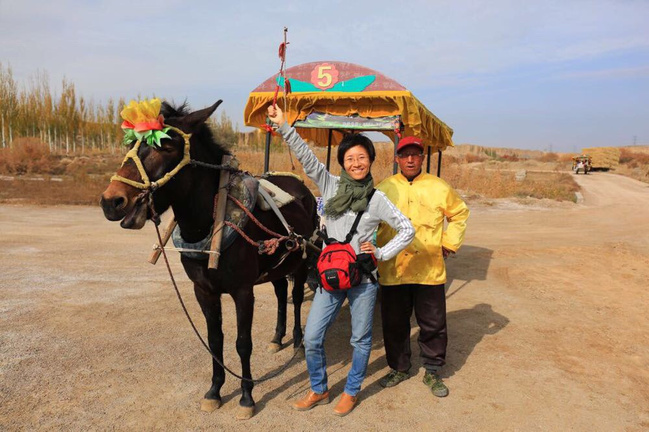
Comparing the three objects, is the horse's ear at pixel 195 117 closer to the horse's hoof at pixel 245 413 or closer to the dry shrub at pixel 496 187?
the horse's hoof at pixel 245 413

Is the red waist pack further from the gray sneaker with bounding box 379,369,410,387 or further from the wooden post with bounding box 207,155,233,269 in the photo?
Answer: the gray sneaker with bounding box 379,369,410,387

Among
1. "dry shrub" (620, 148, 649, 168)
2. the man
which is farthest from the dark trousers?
"dry shrub" (620, 148, 649, 168)

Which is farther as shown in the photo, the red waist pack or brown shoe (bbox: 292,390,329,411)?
brown shoe (bbox: 292,390,329,411)

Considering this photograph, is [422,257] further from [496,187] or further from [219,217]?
[496,187]

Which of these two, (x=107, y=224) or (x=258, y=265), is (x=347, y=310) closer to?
(x=258, y=265)

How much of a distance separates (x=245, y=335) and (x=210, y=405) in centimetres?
62

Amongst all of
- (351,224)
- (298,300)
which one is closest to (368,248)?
(351,224)

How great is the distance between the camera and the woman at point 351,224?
2766mm

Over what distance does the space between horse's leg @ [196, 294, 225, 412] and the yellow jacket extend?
1.35 meters

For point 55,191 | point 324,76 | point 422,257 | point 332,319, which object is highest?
point 324,76

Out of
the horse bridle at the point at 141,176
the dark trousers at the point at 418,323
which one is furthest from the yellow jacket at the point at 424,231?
the horse bridle at the point at 141,176

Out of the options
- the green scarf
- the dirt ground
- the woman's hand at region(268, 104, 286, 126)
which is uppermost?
the woman's hand at region(268, 104, 286, 126)

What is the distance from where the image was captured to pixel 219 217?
106 inches

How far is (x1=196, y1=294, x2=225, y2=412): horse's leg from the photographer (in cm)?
301
